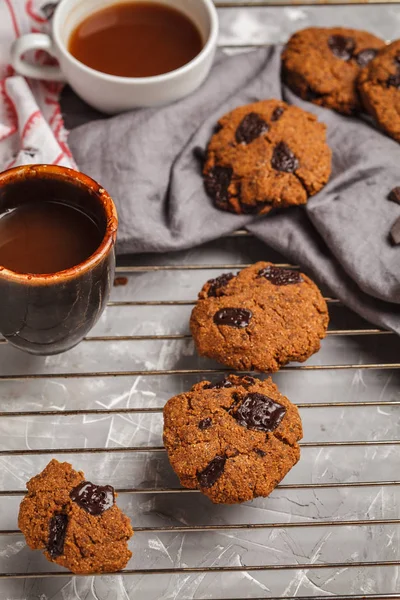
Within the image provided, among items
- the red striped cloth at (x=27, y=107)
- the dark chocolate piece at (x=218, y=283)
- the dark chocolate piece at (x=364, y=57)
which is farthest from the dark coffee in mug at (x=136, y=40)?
the dark chocolate piece at (x=218, y=283)

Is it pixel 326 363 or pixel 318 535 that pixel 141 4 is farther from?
pixel 318 535

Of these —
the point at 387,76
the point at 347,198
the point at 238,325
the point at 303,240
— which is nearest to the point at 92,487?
the point at 238,325

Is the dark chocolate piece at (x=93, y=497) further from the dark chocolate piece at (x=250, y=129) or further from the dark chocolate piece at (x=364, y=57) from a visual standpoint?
the dark chocolate piece at (x=364, y=57)

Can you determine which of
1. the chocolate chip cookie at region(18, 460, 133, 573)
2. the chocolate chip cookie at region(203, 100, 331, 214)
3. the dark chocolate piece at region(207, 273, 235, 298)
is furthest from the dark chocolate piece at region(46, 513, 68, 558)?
the chocolate chip cookie at region(203, 100, 331, 214)

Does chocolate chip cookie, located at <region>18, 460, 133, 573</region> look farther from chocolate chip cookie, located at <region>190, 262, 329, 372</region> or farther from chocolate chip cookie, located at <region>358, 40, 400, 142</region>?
chocolate chip cookie, located at <region>358, 40, 400, 142</region>

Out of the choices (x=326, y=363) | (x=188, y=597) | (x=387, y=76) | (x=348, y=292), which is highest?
(x=387, y=76)
